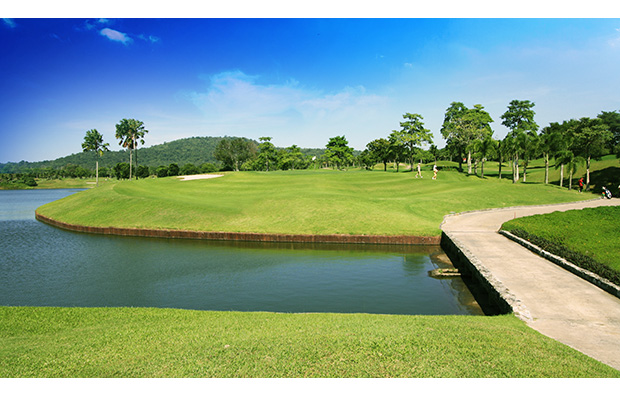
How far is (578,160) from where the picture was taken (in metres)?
46.7

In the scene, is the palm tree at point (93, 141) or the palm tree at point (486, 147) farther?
the palm tree at point (93, 141)

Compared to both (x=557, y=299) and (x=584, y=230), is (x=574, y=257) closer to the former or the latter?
(x=584, y=230)


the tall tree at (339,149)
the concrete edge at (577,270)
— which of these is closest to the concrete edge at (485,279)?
the concrete edge at (577,270)

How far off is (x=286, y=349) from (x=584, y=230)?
17206mm

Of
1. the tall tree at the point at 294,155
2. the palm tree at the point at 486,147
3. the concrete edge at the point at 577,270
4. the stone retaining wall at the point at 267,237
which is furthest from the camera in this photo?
the tall tree at the point at 294,155

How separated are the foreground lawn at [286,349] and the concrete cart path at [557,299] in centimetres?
89

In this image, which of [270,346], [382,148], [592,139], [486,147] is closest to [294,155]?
[382,148]

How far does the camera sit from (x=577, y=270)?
13.3m

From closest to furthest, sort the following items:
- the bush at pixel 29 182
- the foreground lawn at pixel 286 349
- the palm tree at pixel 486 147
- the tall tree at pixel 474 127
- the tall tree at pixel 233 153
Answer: the foreground lawn at pixel 286 349, the palm tree at pixel 486 147, the tall tree at pixel 474 127, the bush at pixel 29 182, the tall tree at pixel 233 153

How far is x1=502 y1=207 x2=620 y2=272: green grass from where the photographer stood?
14.0 m

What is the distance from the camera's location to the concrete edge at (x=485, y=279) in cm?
991

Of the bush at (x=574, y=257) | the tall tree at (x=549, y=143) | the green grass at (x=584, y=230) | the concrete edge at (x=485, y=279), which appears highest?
the tall tree at (x=549, y=143)

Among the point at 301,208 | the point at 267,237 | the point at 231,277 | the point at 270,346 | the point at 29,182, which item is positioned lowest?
the point at 231,277

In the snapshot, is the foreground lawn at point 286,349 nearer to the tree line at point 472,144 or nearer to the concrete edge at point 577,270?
the concrete edge at point 577,270
